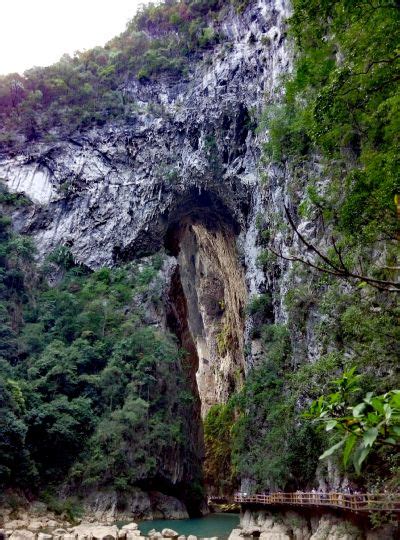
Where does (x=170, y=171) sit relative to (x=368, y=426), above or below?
above

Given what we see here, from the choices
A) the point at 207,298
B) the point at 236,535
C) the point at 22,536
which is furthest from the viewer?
the point at 207,298

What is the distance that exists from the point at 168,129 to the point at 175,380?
14.2m

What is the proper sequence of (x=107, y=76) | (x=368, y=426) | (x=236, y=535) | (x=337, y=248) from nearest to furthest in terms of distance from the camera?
1. (x=368, y=426)
2. (x=337, y=248)
3. (x=236, y=535)
4. (x=107, y=76)

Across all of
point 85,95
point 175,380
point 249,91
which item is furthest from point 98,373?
point 85,95

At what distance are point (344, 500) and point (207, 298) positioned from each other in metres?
29.7

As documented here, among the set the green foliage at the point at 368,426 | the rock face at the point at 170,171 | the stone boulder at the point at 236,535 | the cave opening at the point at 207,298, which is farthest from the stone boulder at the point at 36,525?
the green foliage at the point at 368,426

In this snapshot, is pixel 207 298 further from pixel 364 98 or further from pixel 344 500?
pixel 364 98

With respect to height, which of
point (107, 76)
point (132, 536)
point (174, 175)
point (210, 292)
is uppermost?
point (107, 76)

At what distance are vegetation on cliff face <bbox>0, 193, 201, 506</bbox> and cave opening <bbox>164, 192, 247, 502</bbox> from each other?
10.9 feet

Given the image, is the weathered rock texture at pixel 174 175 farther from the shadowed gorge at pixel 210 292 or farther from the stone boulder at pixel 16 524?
the stone boulder at pixel 16 524

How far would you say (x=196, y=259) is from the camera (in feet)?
120

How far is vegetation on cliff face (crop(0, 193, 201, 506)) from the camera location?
1755 centimetres

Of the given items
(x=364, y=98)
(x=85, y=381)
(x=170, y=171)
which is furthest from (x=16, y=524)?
(x=170, y=171)

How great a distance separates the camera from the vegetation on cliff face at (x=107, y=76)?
28.1m
